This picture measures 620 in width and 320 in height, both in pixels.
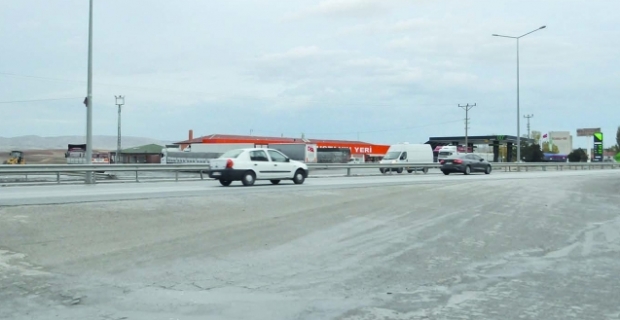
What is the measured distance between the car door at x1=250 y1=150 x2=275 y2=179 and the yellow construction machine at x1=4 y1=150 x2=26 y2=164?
42.3 feet

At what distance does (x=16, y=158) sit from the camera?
31.3 metres

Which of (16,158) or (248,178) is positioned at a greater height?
(16,158)

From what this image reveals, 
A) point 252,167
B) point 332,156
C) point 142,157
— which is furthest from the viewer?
point 332,156

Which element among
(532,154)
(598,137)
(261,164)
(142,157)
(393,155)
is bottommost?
(261,164)

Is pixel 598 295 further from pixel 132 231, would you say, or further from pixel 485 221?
pixel 132 231

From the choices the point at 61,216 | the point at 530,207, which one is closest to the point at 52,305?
the point at 61,216

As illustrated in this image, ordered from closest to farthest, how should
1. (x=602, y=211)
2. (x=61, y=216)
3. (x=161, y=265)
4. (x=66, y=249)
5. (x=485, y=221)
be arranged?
(x=161, y=265)
(x=66, y=249)
(x=61, y=216)
(x=485, y=221)
(x=602, y=211)

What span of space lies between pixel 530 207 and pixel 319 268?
9.86 metres

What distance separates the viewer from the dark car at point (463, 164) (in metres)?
41.3

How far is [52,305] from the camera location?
261 inches

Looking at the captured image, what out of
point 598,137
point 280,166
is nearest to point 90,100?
point 280,166

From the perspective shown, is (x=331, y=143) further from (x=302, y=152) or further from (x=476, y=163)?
(x=476, y=163)

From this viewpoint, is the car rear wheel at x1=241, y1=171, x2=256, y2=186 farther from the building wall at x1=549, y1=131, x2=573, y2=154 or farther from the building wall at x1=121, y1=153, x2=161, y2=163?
the building wall at x1=549, y1=131, x2=573, y2=154

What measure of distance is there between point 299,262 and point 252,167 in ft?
52.3
